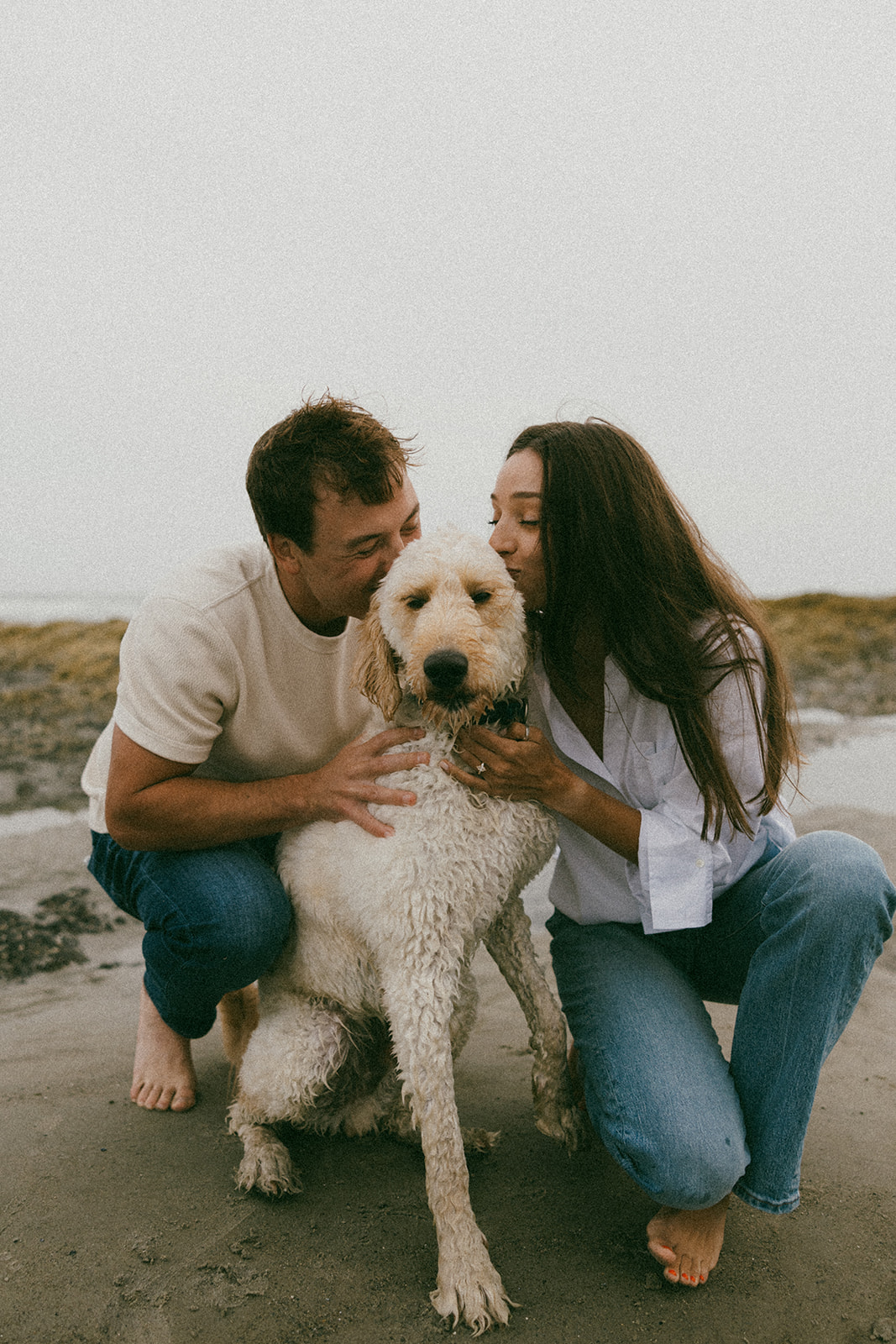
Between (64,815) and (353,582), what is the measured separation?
4.63 m

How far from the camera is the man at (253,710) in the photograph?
2.34m

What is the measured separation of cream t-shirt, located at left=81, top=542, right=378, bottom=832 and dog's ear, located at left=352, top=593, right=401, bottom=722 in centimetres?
19

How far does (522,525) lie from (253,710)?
36.5 inches

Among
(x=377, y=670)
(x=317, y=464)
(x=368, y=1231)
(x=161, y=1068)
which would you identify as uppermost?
(x=317, y=464)

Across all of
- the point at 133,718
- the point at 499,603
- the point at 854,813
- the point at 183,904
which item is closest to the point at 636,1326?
the point at 183,904

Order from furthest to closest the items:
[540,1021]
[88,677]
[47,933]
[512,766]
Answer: [88,677], [47,933], [540,1021], [512,766]

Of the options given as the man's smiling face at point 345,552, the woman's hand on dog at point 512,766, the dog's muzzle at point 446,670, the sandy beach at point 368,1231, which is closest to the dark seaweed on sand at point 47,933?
the sandy beach at point 368,1231

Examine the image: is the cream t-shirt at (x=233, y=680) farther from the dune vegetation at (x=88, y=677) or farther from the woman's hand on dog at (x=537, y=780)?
the dune vegetation at (x=88, y=677)

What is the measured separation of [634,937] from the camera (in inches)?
96.0

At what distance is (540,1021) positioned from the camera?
235cm

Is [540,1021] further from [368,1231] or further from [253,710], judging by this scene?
[253,710]

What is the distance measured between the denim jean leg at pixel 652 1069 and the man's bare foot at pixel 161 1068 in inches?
48.6

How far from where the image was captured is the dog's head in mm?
2109

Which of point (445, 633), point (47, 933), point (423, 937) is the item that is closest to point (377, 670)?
point (445, 633)
